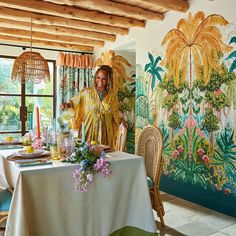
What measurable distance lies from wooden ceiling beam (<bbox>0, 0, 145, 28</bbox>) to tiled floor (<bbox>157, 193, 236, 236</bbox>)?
2710 millimetres

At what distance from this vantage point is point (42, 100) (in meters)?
5.73

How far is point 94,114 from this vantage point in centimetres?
387

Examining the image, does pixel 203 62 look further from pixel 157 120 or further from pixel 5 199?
pixel 5 199

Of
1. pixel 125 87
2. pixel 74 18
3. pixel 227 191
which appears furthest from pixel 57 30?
pixel 227 191

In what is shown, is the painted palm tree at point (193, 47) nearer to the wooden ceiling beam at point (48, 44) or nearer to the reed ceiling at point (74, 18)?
the reed ceiling at point (74, 18)

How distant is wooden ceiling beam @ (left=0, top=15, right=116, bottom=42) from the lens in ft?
Result: 14.1

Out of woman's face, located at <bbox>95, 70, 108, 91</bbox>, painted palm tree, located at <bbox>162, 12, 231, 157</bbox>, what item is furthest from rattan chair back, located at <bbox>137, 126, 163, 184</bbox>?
woman's face, located at <bbox>95, 70, 108, 91</bbox>

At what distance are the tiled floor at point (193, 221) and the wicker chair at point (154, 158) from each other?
0.55 ft

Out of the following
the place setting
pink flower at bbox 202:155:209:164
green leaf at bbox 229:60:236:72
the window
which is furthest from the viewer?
the window

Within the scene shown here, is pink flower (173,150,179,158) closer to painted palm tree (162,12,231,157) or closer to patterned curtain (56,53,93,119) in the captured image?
painted palm tree (162,12,231,157)

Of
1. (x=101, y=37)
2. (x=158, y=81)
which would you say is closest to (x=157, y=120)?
(x=158, y=81)

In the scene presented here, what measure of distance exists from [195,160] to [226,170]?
1.52 feet

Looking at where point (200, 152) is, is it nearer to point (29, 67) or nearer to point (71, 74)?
point (29, 67)

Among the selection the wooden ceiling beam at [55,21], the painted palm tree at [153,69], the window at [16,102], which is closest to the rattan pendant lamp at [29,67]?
the wooden ceiling beam at [55,21]
